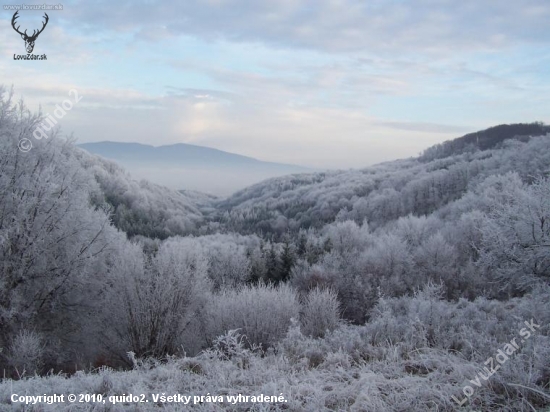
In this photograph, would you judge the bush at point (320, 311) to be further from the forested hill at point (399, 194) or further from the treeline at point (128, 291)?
the forested hill at point (399, 194)

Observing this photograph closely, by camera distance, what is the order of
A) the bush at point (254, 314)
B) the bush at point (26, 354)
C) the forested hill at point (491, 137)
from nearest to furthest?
the bush at point (26, 354)
the bush at point (254, 314)
the forested hill at point (491, 137)

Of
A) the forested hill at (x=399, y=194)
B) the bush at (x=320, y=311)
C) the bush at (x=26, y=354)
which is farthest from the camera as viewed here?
the forested hill at (x=399, y=194)

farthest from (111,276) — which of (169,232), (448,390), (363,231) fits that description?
(169,232)

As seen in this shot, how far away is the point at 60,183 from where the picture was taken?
1481 cm

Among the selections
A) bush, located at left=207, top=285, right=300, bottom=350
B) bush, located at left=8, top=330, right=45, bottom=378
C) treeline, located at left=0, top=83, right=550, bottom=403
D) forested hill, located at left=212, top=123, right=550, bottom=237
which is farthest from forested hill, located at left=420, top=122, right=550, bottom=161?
bush, located at left=8, top=330, right=45, bottom=378

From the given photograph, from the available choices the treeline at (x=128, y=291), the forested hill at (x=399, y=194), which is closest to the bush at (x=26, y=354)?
the treeline at (x=128, y=291)

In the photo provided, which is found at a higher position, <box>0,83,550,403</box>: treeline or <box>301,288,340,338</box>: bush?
<box>0,83,550,403</box>: treeline

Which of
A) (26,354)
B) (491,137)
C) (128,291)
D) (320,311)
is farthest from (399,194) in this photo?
(26,354)

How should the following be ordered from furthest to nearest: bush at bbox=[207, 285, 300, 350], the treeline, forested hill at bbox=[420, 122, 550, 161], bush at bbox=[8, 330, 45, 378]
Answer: forested hill at bbox=[420, 122, 550, 161] < bush at bbox=[207, 285, 300, 350] < bush at bbox=[8, 330, 45, 378] < the treeline

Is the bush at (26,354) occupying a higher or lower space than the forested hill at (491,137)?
lower

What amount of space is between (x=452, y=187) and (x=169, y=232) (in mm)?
74098

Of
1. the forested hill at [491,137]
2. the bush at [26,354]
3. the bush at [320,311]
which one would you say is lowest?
the bush at [320,311]

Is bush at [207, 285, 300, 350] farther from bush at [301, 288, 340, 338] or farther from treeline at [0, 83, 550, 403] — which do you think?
bush at [301, 288, 340, 338]

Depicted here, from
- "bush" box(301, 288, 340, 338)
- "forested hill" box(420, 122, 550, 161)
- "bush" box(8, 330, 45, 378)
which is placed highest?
"forested hill" box(420, 122, 550, 161)
